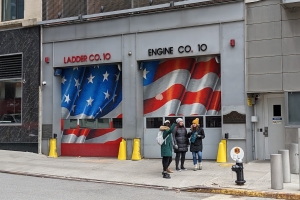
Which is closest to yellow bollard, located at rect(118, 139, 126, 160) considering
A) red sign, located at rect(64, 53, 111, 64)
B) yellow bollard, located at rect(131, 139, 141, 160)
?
yellow bollard, located at rect(131, 139, 141, 160)

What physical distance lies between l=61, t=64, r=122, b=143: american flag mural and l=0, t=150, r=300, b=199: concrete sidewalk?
1.09 m

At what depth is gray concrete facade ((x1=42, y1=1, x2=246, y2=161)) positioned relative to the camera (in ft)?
51.3

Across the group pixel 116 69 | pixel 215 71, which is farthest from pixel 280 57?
pixel 116 69

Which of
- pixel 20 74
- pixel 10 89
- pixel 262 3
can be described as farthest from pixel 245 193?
pixel 10 89

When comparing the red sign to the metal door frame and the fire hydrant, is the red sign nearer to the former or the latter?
the metal door frame

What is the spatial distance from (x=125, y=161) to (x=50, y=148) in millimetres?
4071

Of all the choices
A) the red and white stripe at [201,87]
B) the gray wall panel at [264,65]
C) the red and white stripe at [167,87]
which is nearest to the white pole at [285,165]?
the gray wall panel at [264,65]

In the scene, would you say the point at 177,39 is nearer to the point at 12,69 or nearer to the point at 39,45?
the point at 39,45

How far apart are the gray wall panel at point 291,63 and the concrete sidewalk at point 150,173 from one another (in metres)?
3.37

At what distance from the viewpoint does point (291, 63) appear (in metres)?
14.9

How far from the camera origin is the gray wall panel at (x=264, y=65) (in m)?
15.1

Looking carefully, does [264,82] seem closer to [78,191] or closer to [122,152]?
[122,152]

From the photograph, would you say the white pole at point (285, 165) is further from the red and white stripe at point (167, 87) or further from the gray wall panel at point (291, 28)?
the red and white stripe at point (167, 87)

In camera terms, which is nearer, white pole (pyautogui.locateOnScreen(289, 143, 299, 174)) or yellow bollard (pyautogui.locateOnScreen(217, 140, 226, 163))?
white pole (pyautogui.locateOnScreen(289, 143, 299, 174))
